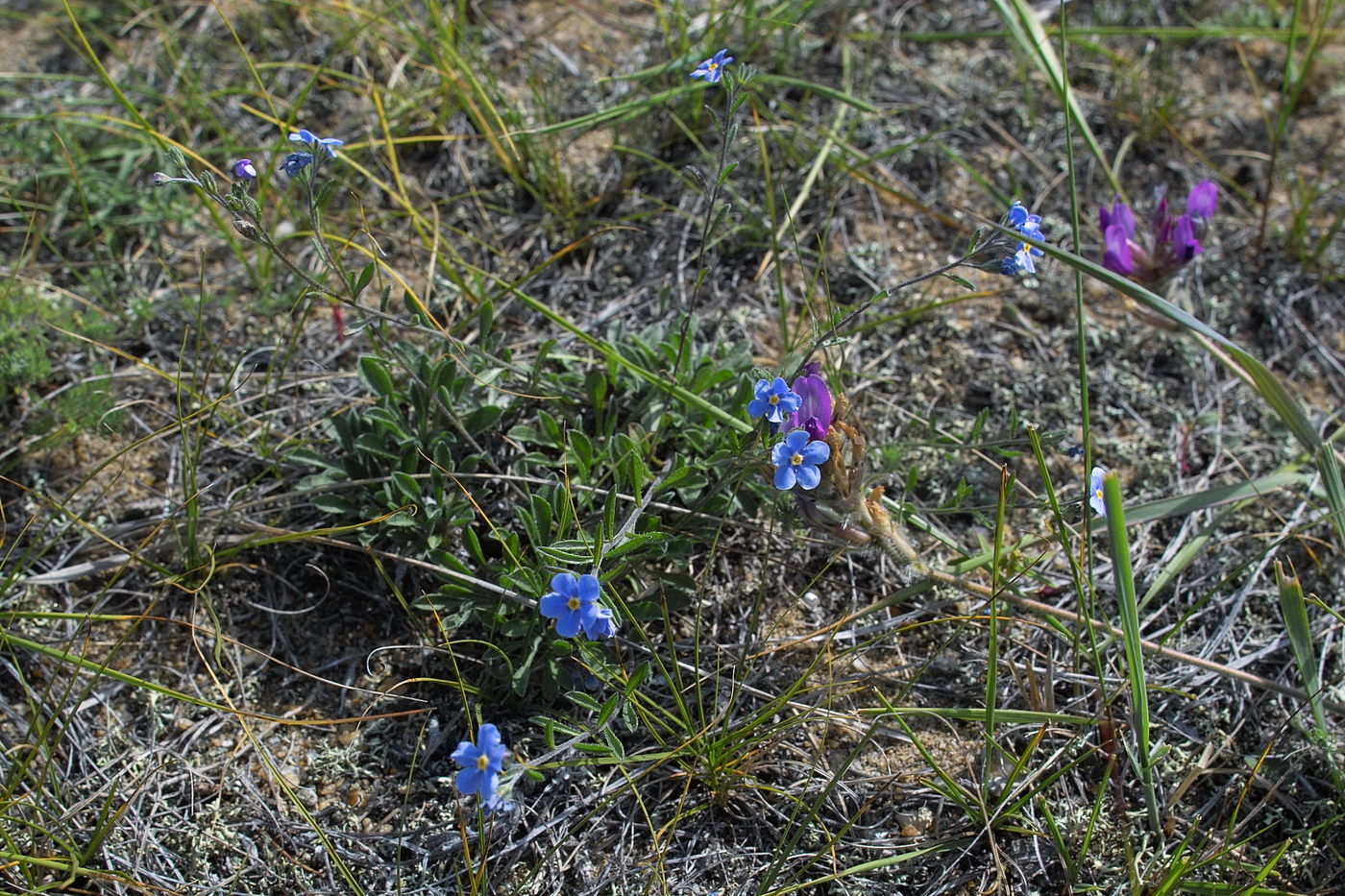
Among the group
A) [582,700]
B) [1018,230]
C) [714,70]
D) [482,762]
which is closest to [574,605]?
[482,762]

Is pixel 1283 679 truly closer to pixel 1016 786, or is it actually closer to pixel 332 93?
pixel 1016 786

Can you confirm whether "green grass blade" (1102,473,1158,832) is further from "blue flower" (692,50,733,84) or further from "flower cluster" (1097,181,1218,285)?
"blue flower" (692,50,733,84)

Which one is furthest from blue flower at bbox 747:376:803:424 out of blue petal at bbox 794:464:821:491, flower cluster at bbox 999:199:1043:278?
flower cluster at bbox 999:199:1043:278

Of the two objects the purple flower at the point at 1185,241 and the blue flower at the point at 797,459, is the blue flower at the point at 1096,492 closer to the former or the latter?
the blue flower at the point at 797,459

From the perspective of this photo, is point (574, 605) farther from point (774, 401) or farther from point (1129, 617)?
point (1129, 617)

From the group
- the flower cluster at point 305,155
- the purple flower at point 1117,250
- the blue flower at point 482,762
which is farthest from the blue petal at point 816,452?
the purple flower at point 1117,250

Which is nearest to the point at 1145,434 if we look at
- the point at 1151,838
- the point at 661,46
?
the point at 1151,838
